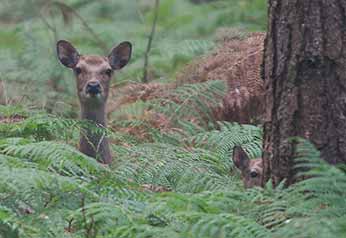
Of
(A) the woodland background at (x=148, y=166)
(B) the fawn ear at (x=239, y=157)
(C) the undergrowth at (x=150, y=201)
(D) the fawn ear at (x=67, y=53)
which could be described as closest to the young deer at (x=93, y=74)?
(D) the fawn ear at (x=67, y=53)

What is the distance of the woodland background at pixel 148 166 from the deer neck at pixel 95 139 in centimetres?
10

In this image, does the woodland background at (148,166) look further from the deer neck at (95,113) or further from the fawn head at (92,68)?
the fawn head at (92,68)

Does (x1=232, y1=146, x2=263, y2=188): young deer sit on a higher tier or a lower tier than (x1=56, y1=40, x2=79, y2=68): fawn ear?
lower

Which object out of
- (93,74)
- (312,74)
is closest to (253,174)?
(312,74)

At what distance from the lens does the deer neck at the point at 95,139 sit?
770cm

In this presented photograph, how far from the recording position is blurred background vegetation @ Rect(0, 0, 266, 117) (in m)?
11.1

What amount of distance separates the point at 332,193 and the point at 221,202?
54 centimetres

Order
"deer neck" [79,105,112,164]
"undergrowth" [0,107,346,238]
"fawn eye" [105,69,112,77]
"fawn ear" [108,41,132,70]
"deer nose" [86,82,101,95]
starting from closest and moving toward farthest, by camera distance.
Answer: "undergrowth" [0,107,346,238] < "deer neck" [79,105,112,164] < "deer nose" [86,82,101,95] < "fawn eye" [105,69,112,77] < "fawn ear" [108,41,132,70]

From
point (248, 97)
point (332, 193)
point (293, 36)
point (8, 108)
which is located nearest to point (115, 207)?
point (332, 193)

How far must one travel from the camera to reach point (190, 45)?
11766 mm

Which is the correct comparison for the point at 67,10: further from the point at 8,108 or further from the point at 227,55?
the point at 8,108

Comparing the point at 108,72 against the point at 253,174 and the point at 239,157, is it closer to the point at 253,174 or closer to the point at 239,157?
the point at 239,157

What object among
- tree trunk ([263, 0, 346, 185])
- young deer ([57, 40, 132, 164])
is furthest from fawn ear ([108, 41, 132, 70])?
tree trunk ([263, 0, 346, 185])

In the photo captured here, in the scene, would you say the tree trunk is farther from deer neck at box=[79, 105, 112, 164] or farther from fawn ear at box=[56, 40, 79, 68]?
fawn ear at box=[56, 40, 79, 68]
